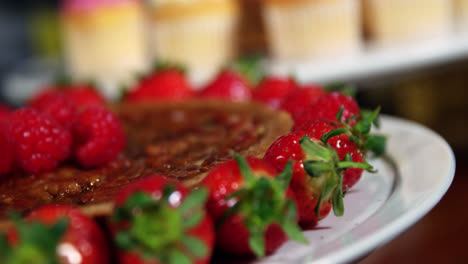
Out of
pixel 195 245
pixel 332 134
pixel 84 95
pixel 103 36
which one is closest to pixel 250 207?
pixel 195 245

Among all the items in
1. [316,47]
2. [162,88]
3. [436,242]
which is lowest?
[436,242]

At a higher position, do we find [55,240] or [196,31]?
[55,240]

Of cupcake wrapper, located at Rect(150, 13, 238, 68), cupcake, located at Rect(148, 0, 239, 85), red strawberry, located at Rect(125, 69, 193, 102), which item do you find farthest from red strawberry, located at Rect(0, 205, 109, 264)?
cupcake wrapper, located at Rect(150, 13, 238, 68)

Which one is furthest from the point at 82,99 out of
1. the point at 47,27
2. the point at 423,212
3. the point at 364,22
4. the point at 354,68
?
the point at 47,27

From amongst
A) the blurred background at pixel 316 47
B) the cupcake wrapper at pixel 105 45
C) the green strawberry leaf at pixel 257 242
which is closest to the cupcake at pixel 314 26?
the blurred background at pixel 316 47

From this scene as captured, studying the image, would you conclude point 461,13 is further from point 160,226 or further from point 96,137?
point 160,226

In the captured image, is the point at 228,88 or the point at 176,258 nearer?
the point at 176,258
